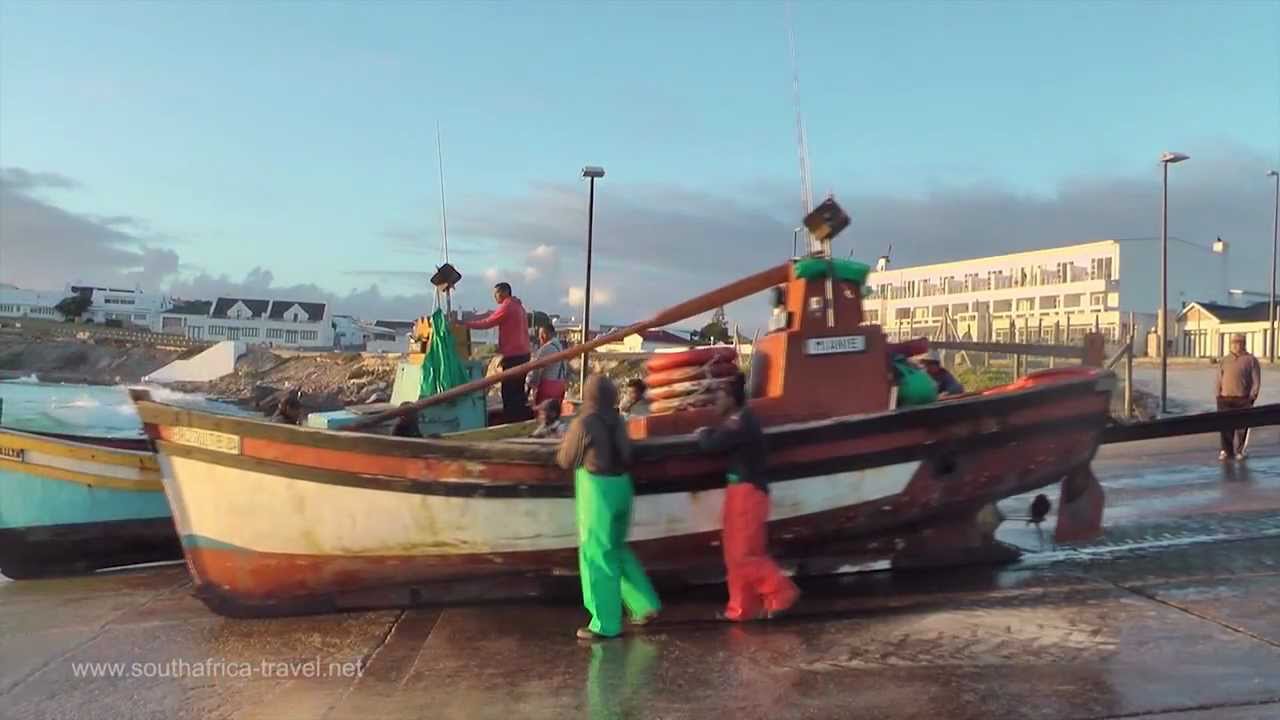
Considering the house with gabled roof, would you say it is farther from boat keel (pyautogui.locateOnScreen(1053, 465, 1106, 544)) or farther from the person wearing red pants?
the person wearing red pants

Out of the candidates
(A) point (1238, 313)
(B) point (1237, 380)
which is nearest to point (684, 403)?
(B) point (1237, 380)

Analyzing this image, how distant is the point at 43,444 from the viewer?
300 inches

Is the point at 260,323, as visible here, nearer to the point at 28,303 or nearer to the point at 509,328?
the point at 28,303

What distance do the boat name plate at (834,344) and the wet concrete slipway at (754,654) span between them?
1573mm

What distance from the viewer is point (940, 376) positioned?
298 inches

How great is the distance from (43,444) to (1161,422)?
9.02 meters

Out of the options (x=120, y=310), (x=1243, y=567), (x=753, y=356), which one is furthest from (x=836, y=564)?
(x=120, y=310)

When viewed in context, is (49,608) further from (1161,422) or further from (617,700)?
(1161,422)

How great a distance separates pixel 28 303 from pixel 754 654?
135 meters

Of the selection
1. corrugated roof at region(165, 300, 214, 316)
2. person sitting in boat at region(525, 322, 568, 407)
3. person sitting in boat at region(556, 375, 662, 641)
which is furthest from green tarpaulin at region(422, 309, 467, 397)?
corrugated roof at region(165, 300, 214, 316)

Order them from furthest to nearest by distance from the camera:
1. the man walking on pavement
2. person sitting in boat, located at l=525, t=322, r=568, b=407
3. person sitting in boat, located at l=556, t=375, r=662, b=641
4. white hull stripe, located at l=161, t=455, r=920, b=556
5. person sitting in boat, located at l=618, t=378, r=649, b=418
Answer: the man walking on pavement, person sitting in boat, located at l=525, t=322, r=568, b=407, person sitting in boat, located at l=618, t=378, r=649, b=418, white hull stripe, located at l=161, t=455, r=920, b=556, person sitting in boat, located at l=556, t=375, r=662, b=641

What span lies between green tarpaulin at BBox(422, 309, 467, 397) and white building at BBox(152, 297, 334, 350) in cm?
9891

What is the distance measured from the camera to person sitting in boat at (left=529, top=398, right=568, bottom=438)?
6.74 m

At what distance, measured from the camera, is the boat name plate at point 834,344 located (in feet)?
19.7
